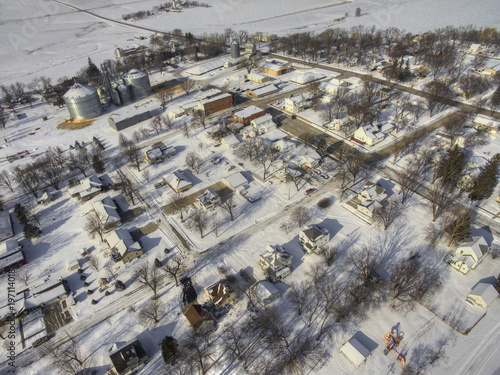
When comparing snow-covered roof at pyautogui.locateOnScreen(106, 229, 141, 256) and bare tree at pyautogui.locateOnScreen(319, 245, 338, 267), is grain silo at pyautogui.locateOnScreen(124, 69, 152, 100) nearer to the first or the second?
snow-covered roof at pyautogui.locateOnScreen(106, 229, 141, 256)

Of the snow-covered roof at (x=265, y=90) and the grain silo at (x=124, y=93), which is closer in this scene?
the grain silo at (x=124, y=93)

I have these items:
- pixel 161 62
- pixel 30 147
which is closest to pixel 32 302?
pixel 30 147

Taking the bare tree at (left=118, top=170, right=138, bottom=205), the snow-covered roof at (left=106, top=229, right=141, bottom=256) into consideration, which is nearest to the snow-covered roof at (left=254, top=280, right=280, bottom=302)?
→ the snow-covered roof at (left=106, top=229, right=141, bottom=256)

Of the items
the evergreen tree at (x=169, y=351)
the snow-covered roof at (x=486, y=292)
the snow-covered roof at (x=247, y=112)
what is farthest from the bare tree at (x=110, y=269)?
the snow-covered roof at (x=486, y=292)

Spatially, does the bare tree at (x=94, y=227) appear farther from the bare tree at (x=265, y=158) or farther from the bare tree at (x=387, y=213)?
the bare tree at (x=387, y=213)

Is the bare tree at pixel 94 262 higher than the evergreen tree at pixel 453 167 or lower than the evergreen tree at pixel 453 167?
lower

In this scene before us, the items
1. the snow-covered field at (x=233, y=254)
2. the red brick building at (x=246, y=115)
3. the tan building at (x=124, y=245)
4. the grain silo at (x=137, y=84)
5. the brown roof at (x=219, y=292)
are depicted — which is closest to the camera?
the snow-covered field at (x=233, y=254)
